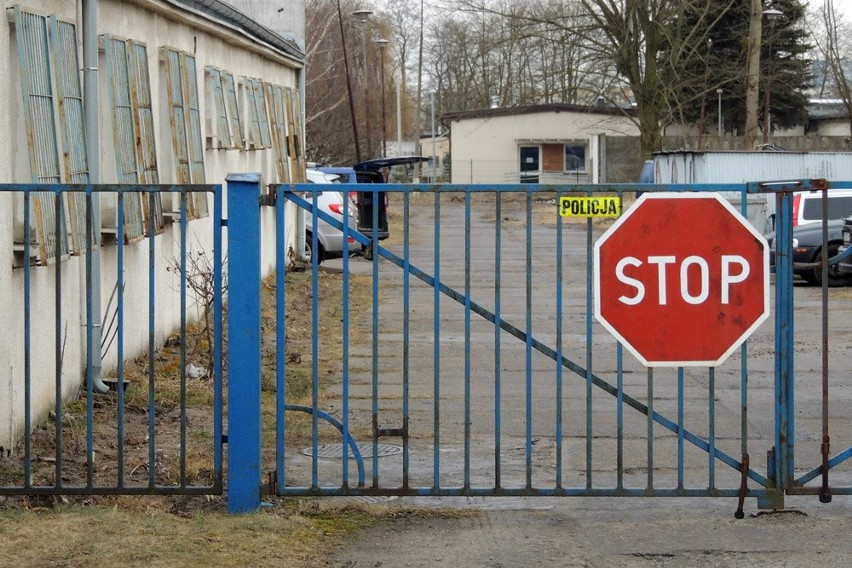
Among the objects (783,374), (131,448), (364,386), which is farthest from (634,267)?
(364,386)

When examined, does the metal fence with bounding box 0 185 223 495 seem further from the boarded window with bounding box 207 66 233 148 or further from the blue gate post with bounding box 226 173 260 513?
the boarded window with bounding box 207 66 233 148

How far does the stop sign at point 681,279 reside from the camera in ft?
20.3

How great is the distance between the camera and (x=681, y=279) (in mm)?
6230

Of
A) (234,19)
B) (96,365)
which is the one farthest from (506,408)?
(234,19)

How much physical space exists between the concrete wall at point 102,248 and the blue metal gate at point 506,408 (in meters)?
1.16

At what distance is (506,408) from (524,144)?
56.9 meters

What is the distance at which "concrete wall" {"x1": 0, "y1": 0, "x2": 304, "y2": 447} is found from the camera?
25.4 feet

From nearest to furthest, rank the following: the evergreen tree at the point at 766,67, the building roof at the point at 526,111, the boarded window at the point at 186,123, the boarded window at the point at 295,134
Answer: the boarded window at the point at 186,123 → the boarded window at the point at 295,134 → the evergreen tree at the point at 766,67 → the building roof at the point at 526,111

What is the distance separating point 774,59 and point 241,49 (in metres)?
45.7

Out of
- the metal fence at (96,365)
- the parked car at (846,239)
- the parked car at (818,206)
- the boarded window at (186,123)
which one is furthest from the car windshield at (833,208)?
the metal fence at (96,365)

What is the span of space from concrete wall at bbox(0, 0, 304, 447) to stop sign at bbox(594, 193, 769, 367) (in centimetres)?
257

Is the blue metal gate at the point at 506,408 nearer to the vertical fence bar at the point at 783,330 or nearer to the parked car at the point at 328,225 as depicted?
the vertical fence bar at the point at 783,330

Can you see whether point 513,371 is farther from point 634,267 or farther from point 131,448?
point 634,267

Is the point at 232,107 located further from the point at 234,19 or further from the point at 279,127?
the point at 279,127
